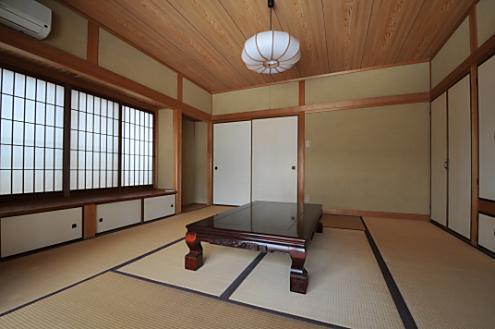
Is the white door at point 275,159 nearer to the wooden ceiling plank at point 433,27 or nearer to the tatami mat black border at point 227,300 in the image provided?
the wooden ceiling plank at point 433,27

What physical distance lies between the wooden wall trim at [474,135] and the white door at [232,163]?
3.39 metres

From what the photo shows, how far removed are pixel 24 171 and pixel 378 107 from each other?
17.1ft

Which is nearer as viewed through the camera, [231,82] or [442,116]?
[442,116]

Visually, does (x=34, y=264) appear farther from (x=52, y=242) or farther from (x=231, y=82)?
(x=231, y=82)

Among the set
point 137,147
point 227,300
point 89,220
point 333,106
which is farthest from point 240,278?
point 333,106

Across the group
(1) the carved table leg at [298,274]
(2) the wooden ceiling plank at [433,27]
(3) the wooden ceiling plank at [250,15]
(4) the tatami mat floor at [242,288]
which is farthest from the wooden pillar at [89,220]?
(2) the wooden ceiling plank at [433,27]

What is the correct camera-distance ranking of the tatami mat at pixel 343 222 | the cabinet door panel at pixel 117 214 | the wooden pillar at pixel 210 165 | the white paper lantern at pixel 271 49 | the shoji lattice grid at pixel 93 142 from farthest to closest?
the wooden pillar at pixel 210 165, the tatami mat at pixel 343 222, the shoji lattice grid at pixel 93 142, the cabinet door panel at pixel 117 214, the white paper lantern at pixel 271 49

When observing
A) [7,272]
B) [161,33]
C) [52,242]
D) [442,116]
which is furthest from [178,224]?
[442,116]

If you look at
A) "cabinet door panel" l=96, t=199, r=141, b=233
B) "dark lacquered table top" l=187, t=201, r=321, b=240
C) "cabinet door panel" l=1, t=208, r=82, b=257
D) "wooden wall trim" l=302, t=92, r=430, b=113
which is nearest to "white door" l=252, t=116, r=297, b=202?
"wooden wall trim" l=302, t=92, r=430, b=113

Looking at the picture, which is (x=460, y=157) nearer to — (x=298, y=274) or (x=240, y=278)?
(x=298, y=274)

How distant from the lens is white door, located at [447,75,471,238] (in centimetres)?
248

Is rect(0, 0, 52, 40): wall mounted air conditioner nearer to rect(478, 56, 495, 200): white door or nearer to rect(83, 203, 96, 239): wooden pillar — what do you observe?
rect(83, 203, 96, 239): wooden pillar

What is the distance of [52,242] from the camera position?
7.22 ft

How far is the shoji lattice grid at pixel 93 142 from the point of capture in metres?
2.96
